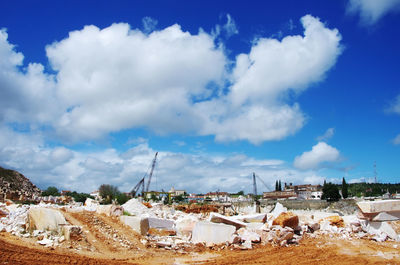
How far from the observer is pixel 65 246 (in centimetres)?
1044

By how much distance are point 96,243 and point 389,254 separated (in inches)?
378

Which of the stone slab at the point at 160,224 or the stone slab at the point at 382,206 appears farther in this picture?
the stone slab at the point at 160,224

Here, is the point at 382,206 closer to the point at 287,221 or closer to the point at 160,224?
the point at 287,221

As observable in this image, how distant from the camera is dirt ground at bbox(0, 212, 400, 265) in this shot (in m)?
9.02

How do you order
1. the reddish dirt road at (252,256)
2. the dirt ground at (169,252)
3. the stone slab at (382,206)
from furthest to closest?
1. the stone slab at (382,206)
2. the dirt ground at (169,252)
3. the reddish dirt road at (252,256)

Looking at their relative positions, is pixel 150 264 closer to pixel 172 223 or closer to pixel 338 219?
pixel 172 223

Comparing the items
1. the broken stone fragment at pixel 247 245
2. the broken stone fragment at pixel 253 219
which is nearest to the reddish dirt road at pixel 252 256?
the broken stone fragment at pixel 247 245

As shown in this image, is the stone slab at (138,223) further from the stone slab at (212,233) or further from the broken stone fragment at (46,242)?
the broken stone fragment at (46,242)

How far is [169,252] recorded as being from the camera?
1130cm

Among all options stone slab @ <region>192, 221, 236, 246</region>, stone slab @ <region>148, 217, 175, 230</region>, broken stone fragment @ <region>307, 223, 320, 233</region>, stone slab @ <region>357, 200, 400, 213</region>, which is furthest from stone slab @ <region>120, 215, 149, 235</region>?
stone slab @ <region>357, 200, 400, 213</region>

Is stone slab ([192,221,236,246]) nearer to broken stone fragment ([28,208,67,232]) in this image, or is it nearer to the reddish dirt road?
the reddish dirt road

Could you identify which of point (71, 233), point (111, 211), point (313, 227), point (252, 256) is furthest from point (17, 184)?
point (252, 256)

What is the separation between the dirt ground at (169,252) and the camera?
29.6 feet

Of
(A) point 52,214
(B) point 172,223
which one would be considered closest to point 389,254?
(B) point 172,223
